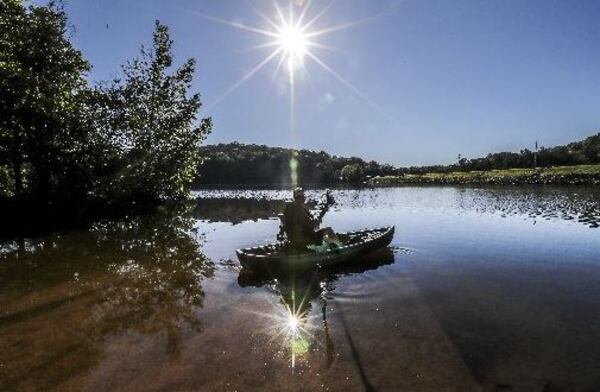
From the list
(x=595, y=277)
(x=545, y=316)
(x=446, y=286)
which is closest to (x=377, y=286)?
(x=446, y=286)

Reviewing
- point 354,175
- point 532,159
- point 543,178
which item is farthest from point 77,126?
point 354,175

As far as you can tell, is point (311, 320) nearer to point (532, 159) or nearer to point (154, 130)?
point (154, 130)

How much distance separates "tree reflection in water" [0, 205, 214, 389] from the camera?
32.5ft

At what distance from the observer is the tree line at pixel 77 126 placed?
32.3m

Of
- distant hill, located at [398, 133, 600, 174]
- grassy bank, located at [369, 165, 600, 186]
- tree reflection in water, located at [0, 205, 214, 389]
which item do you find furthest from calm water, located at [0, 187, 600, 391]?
distant hill, located at [398, 133, 600, 174]

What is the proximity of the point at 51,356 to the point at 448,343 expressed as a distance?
9.16m

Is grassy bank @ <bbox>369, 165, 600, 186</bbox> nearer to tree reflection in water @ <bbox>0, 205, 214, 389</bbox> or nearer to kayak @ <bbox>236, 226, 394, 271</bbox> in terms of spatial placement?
kayak @ <bbox>236, 226, 394, 271</bbox>

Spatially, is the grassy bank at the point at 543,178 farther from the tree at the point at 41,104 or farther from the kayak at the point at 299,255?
the tree at the point at 41,104

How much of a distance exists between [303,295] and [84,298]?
7.48m

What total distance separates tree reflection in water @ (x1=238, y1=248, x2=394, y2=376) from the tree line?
840 inches

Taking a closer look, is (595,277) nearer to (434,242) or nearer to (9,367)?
(434,242)

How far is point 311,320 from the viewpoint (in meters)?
12.2

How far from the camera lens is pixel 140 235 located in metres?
31.1

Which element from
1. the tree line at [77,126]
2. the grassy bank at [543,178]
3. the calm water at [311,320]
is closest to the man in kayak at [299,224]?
the calm water at [311,320]
